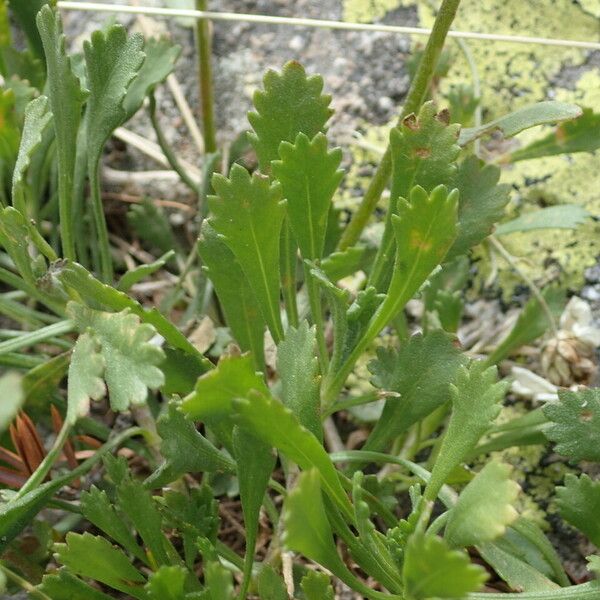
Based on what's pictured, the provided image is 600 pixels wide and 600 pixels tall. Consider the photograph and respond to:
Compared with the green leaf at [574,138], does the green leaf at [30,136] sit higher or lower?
lower

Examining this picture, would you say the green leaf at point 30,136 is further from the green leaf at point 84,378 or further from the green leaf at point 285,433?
the green leaf at point 285,433

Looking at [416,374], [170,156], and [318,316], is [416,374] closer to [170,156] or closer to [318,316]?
[318,316]

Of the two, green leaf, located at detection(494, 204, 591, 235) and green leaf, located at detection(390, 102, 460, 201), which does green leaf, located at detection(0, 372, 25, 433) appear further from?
green leaf, located at detection(494, 204, 591, 235)

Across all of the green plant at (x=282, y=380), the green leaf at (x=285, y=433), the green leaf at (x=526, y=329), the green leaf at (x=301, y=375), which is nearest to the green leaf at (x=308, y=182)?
the green plant at (x=282, y=380)

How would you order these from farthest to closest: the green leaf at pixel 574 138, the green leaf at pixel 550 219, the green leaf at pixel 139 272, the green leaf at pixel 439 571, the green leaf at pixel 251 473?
the green leaf at pixel 550 219 < the green leaf at pixel 574 138 < the green leaf at pixel 139 272 < the green leaf at pixel 251 473 < the green leaf at pixel 439 571

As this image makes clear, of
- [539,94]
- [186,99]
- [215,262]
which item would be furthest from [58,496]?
[539,94]

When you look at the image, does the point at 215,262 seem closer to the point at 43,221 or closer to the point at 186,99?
the point at 43,221
